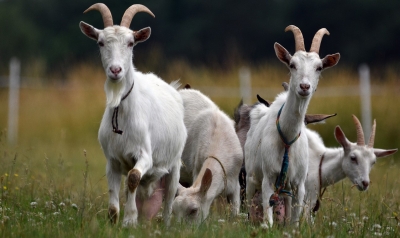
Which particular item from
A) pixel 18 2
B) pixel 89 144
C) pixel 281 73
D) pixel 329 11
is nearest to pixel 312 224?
pixel 89 144

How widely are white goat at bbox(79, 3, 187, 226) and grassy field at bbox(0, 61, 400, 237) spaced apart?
11.9 inches

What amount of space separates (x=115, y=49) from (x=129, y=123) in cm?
73

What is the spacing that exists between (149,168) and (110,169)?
0.37 metres

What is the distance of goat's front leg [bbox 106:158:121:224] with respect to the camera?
23.0 ft

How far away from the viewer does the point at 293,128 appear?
7512 millimetres

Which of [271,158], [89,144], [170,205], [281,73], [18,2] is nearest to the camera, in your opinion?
[271,158]

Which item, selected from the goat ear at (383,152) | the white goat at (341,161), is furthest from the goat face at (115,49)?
the goat ear at (383,152)

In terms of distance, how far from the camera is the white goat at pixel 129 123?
6.85 metres

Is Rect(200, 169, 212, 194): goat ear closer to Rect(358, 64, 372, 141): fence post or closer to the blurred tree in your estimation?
Rect(358, 64, 372, 141): fence post

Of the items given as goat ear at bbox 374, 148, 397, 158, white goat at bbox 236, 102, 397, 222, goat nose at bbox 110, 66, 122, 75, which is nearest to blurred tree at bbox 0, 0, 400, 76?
white goat at bbox 236, 102, 397, 222

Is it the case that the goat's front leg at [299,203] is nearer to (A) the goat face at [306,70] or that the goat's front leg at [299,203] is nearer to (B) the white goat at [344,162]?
(A) the goat face at [306,70]

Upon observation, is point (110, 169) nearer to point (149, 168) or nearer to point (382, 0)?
point (149, 168)

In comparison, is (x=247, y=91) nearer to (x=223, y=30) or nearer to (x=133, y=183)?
(x=133, y=183)

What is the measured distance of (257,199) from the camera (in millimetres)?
8656
